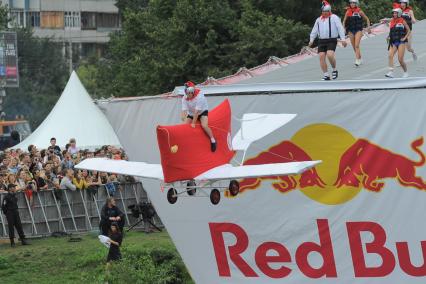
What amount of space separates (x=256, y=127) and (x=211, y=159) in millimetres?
1712

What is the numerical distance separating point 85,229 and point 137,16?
2635 cm

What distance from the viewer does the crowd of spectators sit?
33.5 metres

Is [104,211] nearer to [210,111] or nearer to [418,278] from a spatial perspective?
[210,111]

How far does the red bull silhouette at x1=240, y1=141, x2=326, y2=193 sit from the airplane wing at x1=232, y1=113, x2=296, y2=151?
0.77 meters

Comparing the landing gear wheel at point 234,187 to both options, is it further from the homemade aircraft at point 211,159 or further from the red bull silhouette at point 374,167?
the red bull silhouette at point 374,167

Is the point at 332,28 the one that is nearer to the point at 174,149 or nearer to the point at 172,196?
the point at 174,149

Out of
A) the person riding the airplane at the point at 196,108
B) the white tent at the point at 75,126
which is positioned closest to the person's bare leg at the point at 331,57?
the person riding the airplane at the point at 196,108

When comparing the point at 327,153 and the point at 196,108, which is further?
the point at 327,153

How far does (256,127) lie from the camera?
85.0ft

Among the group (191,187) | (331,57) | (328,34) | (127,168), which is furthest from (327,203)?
(127,168)

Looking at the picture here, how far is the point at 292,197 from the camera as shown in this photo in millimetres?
26188

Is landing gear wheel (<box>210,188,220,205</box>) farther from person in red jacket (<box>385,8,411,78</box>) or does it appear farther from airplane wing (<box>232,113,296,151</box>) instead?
person in red jacket (<box>385,8,411,78</box>)

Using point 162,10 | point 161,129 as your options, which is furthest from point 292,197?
point 162,10

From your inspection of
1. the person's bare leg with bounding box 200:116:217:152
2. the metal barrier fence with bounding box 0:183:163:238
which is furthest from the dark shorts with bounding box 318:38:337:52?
the metal barrier fence with bounding box 0:183:163:238
